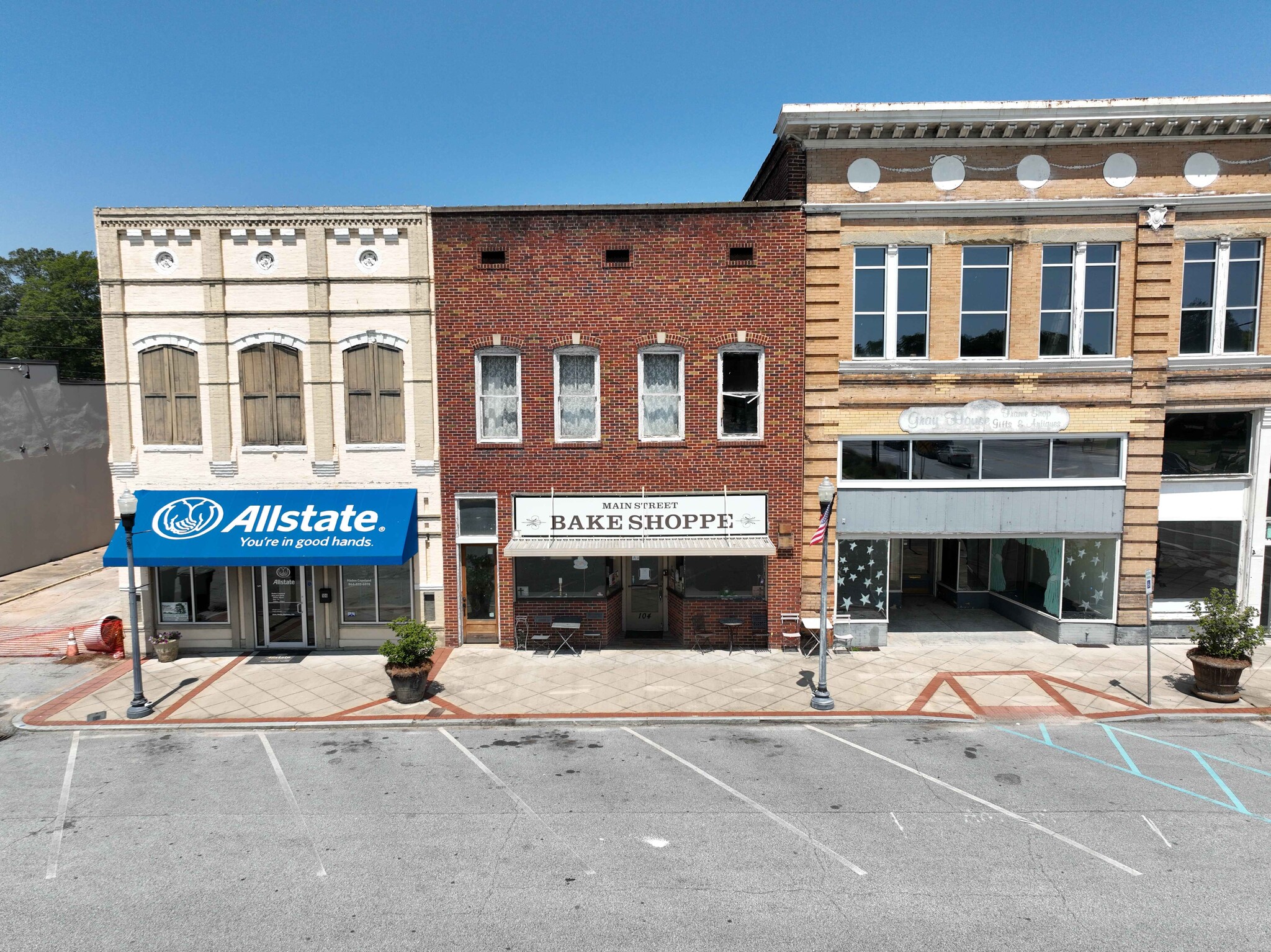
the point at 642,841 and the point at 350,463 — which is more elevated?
the point at 350,463

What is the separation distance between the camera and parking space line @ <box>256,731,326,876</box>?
26.6 ft

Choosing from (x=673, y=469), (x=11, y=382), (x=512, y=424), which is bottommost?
(x=673, y=469)

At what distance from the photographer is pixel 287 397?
50.9 feet

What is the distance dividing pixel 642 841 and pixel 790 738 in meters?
3.96

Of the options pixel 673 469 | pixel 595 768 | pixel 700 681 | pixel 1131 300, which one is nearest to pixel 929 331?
pixel 1131 300

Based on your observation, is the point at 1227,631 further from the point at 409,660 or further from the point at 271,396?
the point at 271,396

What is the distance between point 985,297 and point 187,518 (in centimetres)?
1848

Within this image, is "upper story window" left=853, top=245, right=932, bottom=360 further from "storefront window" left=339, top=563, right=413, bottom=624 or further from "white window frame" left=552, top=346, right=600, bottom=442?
"storefront window" left=339, top=563, right=413, bottom=624

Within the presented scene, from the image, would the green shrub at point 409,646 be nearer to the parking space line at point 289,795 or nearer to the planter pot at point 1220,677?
the parking space line at point 289,795

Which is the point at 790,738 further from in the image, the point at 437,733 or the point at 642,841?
the point at 437,733

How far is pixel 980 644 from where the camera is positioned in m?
16.3

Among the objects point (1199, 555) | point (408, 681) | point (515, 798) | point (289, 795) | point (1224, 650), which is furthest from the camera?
point (1199, 555)

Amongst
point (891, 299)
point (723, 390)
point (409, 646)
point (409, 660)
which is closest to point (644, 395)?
point (723, 390)

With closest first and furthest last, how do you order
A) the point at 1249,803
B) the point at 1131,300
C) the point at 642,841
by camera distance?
the point at 642,841, the point at 1249,803, the point at 1131,300
